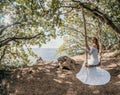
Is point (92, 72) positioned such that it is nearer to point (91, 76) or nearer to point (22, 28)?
point (91, 76)

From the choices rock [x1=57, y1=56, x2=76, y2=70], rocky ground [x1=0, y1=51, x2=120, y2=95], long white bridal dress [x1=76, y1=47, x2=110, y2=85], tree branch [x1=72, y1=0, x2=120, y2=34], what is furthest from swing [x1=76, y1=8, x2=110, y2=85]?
rock [x1=57, y1=56, x2=76, y2=70]

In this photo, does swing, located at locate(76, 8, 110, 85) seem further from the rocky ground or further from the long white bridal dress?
the rocky ground

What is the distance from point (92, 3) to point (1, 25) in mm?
12533

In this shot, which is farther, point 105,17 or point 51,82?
point 51,82

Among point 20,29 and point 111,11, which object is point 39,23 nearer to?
point 20,29

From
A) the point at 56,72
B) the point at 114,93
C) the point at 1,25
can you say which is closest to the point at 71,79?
the point at 56,72

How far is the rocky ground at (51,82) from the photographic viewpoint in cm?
1728

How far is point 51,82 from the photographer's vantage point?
1884cm

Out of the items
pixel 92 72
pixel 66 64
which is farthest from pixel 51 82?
pixel 92 72

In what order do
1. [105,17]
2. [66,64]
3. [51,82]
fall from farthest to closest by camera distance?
1. [66,64]
2. [51,82]
3. [105,17]

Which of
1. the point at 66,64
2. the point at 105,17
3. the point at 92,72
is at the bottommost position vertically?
the point at 66,64

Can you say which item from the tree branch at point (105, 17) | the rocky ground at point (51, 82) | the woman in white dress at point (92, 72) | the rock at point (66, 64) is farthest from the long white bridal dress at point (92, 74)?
the rock at point (66, 64)

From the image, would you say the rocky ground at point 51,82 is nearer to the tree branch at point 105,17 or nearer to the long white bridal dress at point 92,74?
the tree branch at point 105,17

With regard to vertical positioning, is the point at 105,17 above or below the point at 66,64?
above
